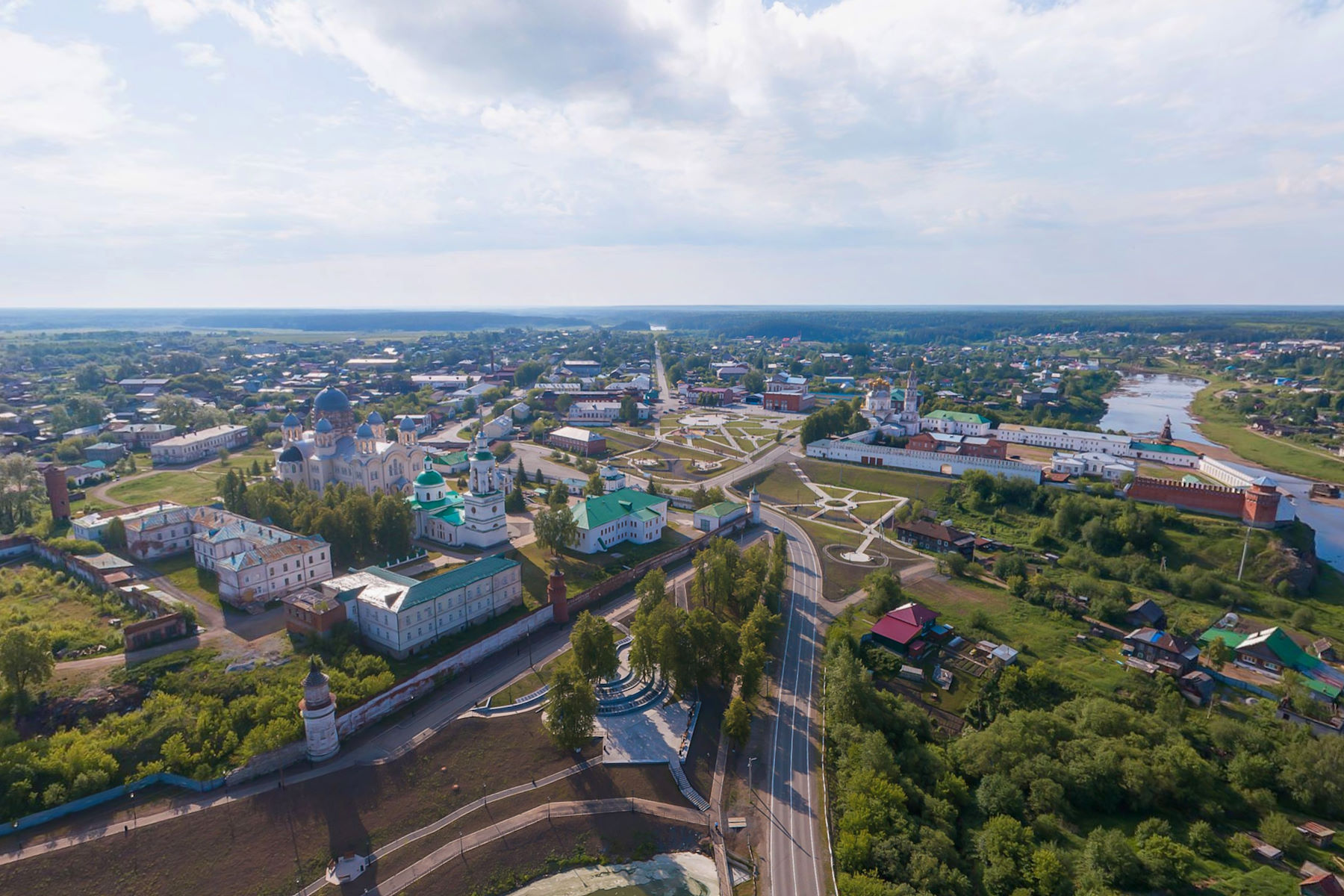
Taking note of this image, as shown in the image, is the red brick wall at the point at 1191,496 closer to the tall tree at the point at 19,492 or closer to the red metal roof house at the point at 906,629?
the red metal roof house at the point at 906,629

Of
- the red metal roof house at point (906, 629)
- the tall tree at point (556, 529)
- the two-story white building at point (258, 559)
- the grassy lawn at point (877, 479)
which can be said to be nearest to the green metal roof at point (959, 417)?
the grassy lawn at point (877, 479)

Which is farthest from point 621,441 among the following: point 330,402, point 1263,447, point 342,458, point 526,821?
point 1263,447

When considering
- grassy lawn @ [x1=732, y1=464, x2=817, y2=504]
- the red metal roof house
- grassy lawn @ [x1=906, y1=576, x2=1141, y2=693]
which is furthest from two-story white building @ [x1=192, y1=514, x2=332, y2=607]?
grassy lawn @ [x1=732, y1=464, x2=817, y2=504]

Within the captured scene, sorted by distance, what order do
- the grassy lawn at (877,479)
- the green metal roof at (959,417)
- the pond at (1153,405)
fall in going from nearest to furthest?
1. the grassy lawn at (877,479)
2. the green metal roof at (959,417)
3. the pond at (1153,405)

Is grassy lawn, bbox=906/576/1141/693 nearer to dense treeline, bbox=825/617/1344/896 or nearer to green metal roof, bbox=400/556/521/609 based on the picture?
dense treeline, bbox=825/617/1344/896

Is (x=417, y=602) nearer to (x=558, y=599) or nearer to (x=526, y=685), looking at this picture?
(x=526, y=685)

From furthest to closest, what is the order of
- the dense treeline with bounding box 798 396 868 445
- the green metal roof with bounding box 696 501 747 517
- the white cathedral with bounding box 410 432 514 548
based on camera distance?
the dense treeline with bounding box 798 396 868 445
the green metal roof with bounding box 696 501 747 517
the white cathedral with bounding box 410 432 514 548
